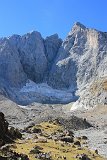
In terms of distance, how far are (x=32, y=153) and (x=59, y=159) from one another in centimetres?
299

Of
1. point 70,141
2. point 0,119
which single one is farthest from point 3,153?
point 70,141

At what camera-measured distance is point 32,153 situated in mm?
43094

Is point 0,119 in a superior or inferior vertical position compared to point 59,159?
superior

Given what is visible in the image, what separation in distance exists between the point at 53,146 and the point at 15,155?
58.6ft

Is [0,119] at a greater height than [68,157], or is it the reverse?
[0,119]

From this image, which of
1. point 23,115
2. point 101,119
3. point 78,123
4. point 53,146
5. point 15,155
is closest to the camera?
point 15,155

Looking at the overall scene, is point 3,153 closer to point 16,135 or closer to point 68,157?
point 68,157

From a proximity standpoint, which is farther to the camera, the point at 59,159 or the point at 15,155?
the point at 59,159

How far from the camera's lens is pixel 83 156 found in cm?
4469

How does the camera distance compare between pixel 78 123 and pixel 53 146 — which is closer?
pixel 53 146

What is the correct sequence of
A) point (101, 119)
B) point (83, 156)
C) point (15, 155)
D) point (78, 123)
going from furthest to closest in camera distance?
1. point (101, 119)
2. point (78, 123)
3. point (83, 156)
4. point (15, 155)

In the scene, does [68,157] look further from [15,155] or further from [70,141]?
[70,141]

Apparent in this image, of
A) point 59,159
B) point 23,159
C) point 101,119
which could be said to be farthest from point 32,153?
point 101,119

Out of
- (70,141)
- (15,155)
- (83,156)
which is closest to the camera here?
(15,155)
